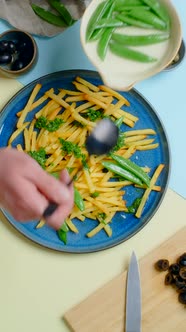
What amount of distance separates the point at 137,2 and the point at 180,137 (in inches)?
15.0

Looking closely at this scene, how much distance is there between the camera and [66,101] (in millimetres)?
1372

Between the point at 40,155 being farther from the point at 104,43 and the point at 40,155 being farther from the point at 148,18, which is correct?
the point at 148,18

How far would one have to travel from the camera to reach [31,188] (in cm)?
101

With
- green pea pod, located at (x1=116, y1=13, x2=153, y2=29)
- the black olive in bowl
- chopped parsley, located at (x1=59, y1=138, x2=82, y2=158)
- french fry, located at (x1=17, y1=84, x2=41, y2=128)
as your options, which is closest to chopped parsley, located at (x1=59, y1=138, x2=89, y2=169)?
chopped parsley, located at (x1=59, y1=138, x2=82, y2=158)

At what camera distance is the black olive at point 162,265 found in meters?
1.34

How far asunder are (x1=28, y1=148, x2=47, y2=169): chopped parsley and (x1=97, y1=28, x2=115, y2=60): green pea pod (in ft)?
0.89

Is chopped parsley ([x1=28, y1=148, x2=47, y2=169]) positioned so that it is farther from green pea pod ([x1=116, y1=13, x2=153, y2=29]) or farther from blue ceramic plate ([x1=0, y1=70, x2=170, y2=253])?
green pea pod ([x1=116, y1=13, x2=153, y2=29])

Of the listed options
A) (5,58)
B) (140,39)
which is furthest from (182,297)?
(5,58)

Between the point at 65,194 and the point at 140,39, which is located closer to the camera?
the point at 65,194

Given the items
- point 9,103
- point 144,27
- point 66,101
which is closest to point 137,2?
point 144,27

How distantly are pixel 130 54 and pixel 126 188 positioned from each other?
344 millimetres

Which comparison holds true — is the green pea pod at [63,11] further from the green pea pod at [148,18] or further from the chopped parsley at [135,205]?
the chopped parsley at [135,205]

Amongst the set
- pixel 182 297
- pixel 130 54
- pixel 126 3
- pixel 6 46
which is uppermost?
pixel 6 46

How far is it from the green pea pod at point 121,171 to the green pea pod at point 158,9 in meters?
0.37
